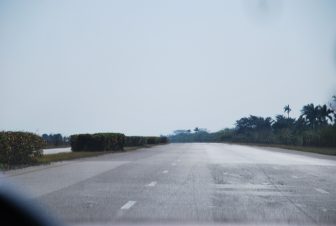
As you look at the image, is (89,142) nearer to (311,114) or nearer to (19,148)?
(19,148)

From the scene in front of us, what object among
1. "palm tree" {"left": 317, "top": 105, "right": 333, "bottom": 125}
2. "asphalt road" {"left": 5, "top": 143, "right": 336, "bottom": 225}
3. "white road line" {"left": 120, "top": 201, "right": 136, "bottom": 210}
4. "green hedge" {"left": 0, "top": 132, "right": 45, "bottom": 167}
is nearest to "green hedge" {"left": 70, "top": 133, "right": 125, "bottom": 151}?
"green hedge" {"left": 0, "top": 132, "right": 45, "bottom": 167}

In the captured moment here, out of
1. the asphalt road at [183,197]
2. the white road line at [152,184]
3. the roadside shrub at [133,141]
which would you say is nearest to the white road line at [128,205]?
the asphalt road at [183,197]

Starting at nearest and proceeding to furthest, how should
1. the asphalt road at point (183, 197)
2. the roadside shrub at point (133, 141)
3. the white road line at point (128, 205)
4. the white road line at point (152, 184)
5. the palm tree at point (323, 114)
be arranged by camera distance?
the asphalt road at point (183, 197) < the white road line at point (128, 205) < the white road line at point (152, 184) < the roadside shrub at point (133, 141) < the palm tree at point (323, 114)

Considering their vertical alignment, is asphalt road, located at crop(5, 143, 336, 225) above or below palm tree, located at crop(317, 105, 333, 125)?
below

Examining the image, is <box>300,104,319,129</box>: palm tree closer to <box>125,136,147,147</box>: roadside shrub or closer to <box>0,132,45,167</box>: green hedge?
<box>125,136,147,147</box>: roadside shrub

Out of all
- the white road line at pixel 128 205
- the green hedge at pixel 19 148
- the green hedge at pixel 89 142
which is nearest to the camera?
the white road line at pixel 128 205

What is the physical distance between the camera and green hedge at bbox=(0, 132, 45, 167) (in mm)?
30125

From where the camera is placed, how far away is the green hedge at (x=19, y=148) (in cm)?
3012

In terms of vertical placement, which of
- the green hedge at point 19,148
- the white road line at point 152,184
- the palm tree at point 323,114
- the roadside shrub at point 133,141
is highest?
the palm tree at point 323,114

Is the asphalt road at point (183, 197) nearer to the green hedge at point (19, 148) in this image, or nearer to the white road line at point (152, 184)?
the white road line at point (152, 184)

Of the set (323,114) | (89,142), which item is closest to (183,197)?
(89,142)

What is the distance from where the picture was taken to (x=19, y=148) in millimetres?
31250

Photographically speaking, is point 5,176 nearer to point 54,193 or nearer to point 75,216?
point 54,193

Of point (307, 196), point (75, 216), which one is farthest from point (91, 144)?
point (75, 216)
